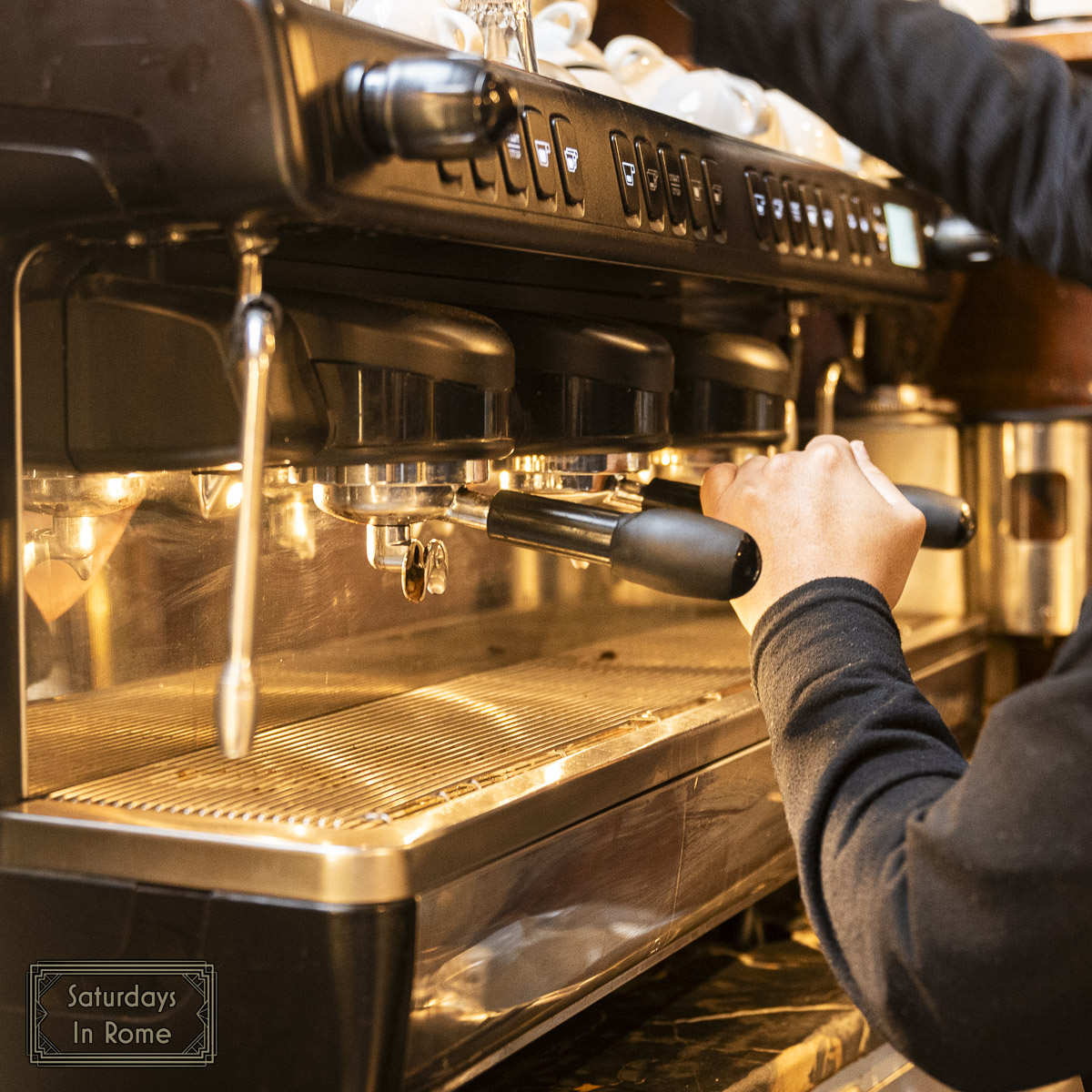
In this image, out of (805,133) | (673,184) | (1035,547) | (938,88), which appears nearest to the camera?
(673,184)

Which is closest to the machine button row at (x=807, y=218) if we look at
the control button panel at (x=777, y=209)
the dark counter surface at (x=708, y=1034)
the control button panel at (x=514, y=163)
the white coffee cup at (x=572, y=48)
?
the control button panel at (x=777, y=209)

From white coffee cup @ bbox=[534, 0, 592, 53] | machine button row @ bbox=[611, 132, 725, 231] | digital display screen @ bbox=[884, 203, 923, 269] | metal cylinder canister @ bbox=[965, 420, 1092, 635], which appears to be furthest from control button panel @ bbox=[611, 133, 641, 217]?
metal cylinder canister @ bbox=[965, 420, 1092, 635]

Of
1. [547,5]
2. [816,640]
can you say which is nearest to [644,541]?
[816,640]

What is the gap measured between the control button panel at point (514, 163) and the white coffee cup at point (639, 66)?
14.2 inches

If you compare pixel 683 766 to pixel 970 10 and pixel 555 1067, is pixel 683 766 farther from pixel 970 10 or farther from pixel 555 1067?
pixel 970 10

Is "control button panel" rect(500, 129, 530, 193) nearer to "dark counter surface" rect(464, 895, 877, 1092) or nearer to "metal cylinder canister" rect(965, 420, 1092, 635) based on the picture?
"dark counter surface" rect(464, 895, 877, 1092)

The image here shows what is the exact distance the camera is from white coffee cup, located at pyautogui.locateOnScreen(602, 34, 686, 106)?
0.88 meters

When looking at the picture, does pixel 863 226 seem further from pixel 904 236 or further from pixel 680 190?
pixel 680 190

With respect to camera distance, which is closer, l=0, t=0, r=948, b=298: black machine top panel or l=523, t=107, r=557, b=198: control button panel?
l=0, t=0, r=948, b=298: black machine top panel

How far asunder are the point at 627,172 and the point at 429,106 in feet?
0.60

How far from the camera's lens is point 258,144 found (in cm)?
43

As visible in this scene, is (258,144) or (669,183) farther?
(669,183)

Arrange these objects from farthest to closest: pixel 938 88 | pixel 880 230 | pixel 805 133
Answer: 1. pixel 805 133
2. pixel 880 230
3. pixel 938 88

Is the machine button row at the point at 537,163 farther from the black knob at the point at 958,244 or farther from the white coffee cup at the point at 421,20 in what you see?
the black knob at the point at 958,244
